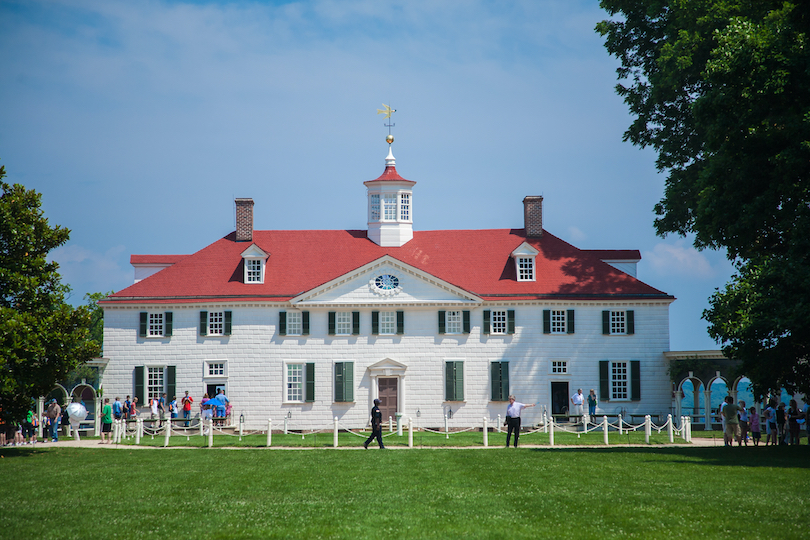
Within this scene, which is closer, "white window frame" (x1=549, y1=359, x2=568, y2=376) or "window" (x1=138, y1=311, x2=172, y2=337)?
"white window frame" (x1=549, y1=359, x2=568, y2=376)

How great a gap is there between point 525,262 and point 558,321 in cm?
316

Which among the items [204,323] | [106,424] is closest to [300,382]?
[204,323]

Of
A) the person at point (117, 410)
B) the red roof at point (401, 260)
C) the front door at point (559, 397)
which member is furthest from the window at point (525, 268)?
the person at point (117, 410)

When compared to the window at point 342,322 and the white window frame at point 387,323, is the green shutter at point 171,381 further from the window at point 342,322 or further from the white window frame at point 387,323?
the white window frame at point 387,323

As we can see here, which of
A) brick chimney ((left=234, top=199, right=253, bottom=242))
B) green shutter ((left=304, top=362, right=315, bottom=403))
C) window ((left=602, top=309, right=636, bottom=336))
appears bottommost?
green shutter ((left=304, top=362, right=315, bottom=403))

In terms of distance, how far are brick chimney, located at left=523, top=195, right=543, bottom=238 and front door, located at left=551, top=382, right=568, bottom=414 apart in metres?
7.83

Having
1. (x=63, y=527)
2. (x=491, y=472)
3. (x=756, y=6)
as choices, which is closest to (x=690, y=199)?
(x=756, y=6)

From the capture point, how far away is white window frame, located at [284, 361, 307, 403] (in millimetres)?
36531

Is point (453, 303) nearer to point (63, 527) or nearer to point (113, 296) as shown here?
point (113, 296)

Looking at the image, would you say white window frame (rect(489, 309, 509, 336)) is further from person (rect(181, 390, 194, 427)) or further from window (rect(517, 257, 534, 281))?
person (rect(181, 390, 194, 427))

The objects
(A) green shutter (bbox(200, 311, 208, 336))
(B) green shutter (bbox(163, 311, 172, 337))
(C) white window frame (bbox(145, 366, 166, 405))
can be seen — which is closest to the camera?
(C) white window frame (bbox(145, 366, 166, 405))

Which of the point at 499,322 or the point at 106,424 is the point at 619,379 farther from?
the point at 106,424

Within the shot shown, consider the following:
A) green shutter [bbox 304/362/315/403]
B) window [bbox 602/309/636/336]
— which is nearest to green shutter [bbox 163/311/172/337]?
green shutter [bbox 304/362/315/403]

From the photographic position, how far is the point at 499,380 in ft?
120
